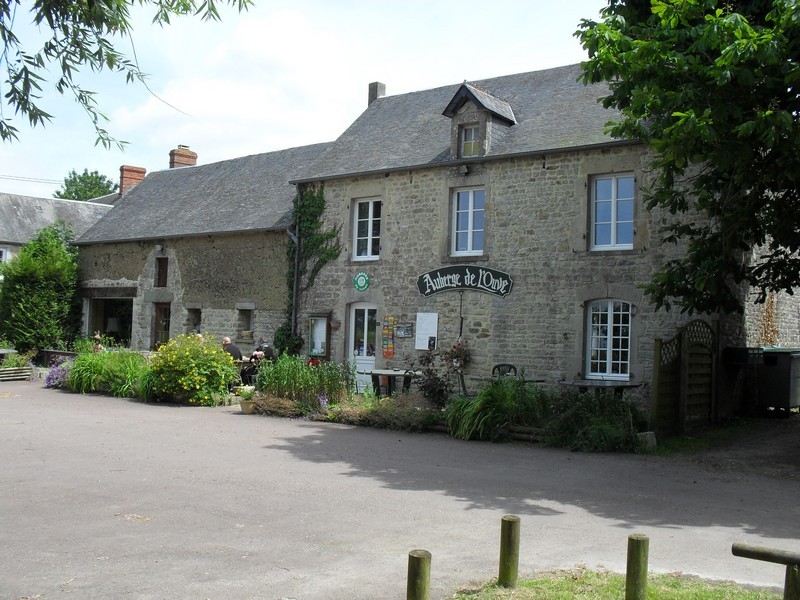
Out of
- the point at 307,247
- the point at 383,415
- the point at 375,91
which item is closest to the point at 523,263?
the point at 383,415

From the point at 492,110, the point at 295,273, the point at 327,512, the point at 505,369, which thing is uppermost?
the point at 492,110

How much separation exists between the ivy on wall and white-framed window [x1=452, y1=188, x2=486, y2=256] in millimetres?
3204

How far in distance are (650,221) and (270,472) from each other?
8874 mm

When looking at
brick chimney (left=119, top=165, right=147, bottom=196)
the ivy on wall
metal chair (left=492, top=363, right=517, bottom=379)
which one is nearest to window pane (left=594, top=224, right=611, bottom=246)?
metal chair (left=492, top=363, right=517, bottom=379)

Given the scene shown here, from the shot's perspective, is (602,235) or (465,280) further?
(465,280)

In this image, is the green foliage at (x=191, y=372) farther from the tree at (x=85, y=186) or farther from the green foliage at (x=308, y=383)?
the tree at (x=85, y=186)

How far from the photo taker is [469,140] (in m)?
17.0

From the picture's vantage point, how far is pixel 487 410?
12312 millimetres

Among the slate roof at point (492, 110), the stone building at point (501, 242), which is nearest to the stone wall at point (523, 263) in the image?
the stone building at point (501, 242)

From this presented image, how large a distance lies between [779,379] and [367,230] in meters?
9.42

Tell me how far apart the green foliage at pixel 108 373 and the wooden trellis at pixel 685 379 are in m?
10.8

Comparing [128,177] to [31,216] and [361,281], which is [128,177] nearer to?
[31,216]

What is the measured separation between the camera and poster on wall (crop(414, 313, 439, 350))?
1695cm

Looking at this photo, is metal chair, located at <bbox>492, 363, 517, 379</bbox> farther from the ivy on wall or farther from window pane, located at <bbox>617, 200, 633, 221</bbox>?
the ivy on wall
